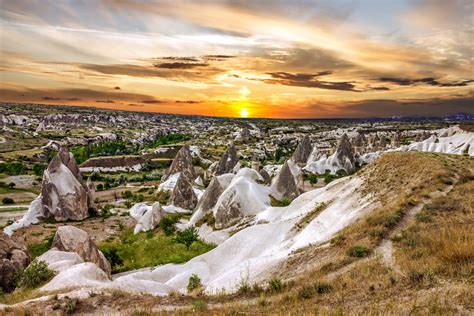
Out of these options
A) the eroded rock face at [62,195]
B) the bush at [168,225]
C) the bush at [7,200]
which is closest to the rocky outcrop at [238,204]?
the bush at [168,225]

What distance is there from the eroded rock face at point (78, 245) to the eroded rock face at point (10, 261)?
9.89 feet

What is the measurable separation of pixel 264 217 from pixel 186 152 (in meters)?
58.9

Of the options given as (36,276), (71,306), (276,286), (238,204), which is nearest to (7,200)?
(238,204)

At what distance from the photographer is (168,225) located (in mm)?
51031

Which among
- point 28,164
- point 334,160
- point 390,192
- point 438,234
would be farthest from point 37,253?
point 28,164

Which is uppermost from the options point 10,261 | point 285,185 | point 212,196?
point 285,185

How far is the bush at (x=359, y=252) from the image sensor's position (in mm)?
14359

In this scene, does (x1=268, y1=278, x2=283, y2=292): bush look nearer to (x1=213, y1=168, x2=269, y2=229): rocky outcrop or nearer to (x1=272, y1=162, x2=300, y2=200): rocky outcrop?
(x1=213, y1=168, x2=269, y2=229): rocky outcrop

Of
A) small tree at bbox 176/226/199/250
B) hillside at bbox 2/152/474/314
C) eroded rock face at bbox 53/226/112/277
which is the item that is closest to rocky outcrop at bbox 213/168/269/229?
small tree at bbox 176/226/199/250

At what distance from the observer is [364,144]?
137750mm

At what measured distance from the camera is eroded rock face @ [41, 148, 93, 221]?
61.7 m

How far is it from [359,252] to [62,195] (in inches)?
2418

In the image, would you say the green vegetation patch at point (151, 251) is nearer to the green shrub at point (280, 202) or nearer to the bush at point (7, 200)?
the green shrub at point (280, 202)

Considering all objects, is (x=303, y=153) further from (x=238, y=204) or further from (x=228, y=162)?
(x=238, y=204)
